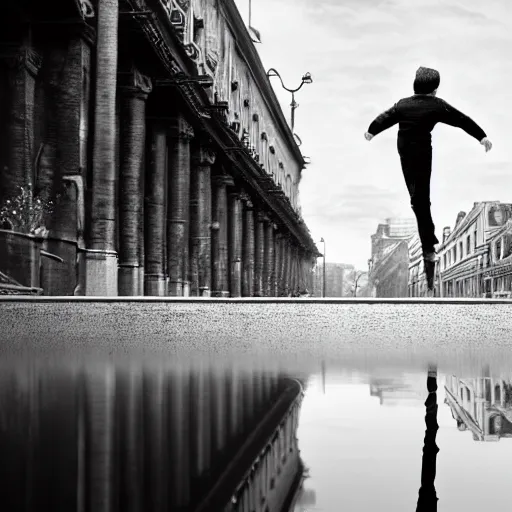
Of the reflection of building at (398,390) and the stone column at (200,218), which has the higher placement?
the stone column at (200,218)

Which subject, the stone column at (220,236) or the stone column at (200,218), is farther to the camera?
the stone column at (220,236)

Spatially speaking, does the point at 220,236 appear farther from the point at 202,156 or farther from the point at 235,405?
the point at 235,405

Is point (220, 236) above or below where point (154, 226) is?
above

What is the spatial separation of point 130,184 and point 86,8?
211 inches

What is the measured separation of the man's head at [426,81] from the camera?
11023 mm

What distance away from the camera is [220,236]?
126ft

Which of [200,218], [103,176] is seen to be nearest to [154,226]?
[200,218]

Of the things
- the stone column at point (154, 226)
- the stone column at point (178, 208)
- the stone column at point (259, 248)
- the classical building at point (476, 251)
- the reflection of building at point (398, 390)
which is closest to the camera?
the reflection of building at point (398, 390)

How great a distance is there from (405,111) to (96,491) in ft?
29.7

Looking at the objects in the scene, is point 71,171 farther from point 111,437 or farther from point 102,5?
point 111,437

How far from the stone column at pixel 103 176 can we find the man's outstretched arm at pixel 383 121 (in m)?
8.67

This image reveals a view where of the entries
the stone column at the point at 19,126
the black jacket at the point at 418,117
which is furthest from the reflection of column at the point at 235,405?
the stone column at the point at 19,126

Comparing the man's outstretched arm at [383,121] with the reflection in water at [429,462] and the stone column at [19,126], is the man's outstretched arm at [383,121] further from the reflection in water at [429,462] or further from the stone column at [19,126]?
the stone column at [19,126]

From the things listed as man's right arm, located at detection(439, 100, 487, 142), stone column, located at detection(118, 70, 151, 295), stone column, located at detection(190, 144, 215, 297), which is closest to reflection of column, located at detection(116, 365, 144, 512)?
man's right arm, located at detection(439, 100, 487, 142)
